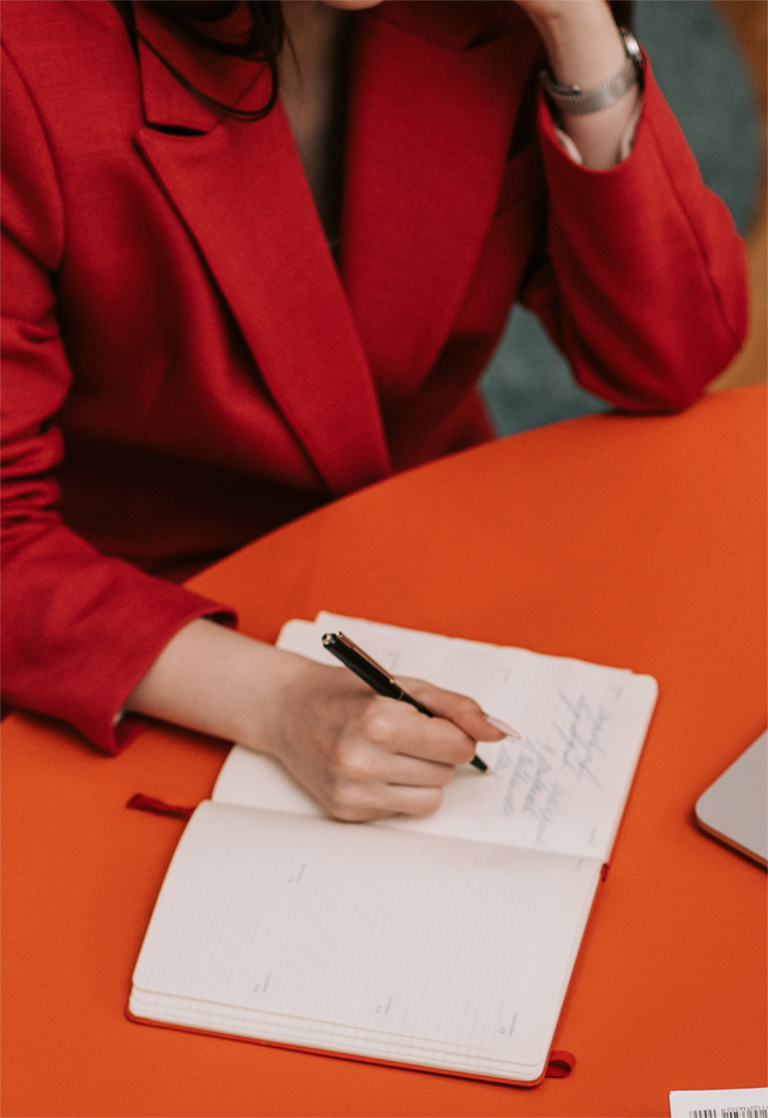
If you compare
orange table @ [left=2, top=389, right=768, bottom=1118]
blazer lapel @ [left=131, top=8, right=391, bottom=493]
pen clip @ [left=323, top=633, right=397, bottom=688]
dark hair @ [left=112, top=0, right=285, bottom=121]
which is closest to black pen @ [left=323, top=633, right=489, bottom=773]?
pen clip @ [left=323, top=633, right=397, bottom=688]

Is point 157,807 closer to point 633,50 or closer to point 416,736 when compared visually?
point 416,736

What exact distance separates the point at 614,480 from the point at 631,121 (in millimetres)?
261

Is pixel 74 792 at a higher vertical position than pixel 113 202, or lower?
lower

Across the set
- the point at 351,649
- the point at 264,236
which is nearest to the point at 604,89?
the point at 264,236

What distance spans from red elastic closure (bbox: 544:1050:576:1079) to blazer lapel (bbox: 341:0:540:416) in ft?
1.84

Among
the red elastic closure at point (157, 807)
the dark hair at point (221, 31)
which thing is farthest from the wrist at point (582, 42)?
the red elastic closure at point (157, 807)

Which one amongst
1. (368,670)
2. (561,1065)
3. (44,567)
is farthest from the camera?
(44,567)

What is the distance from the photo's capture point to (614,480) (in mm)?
774

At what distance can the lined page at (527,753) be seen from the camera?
58cm

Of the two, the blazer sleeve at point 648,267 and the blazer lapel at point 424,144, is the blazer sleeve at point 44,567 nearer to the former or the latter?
the blazer lapel at point 424,144

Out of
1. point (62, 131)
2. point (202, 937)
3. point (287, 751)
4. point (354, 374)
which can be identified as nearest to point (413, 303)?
point (354, 374)

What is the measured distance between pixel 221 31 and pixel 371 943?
23.4 inches

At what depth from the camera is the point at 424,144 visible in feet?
2.63

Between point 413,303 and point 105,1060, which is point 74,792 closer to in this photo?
point 105,1060
